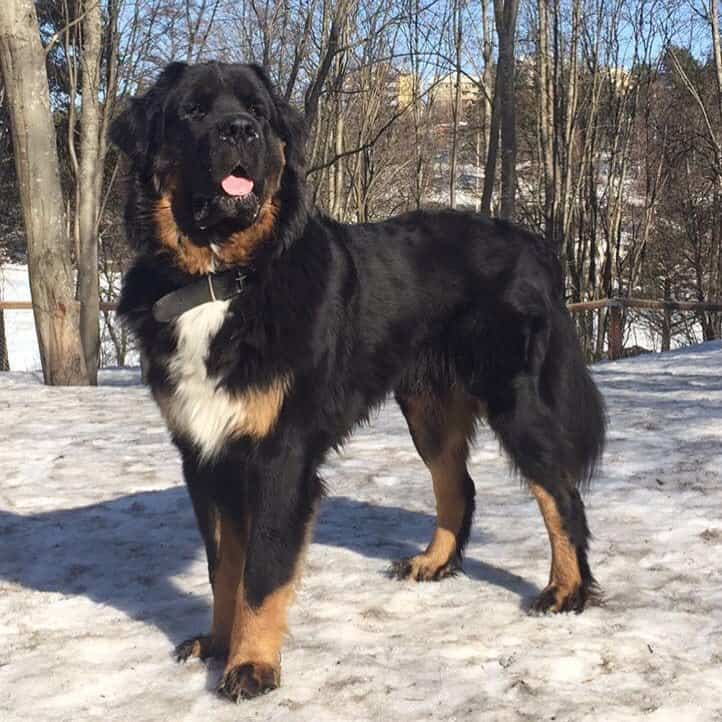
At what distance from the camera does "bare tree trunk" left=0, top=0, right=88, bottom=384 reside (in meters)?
9.29

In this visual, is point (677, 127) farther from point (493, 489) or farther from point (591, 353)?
point (493, 489)

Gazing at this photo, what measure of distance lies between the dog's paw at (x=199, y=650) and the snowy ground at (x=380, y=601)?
5 centimetres

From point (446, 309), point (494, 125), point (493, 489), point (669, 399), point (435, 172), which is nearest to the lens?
point (446, 309)

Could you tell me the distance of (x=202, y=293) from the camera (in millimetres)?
3184

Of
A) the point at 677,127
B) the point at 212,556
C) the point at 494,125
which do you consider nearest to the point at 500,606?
the point at 212,556

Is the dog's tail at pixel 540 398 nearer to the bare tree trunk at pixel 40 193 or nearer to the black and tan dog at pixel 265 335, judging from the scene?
the black and tan dog at pixel 265 335

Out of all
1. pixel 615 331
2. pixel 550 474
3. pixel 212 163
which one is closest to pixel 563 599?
pixel 550 474

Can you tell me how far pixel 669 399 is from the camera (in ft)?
27.2

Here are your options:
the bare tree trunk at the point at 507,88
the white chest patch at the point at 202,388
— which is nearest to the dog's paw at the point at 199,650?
the white chest patch at the point at 202,388

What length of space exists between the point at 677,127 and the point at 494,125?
590 inches

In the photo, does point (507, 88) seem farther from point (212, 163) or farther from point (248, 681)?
point (248, 681)

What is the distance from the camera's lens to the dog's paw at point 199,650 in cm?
324

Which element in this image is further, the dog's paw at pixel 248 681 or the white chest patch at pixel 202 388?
the white chest patch at pixel 202 388

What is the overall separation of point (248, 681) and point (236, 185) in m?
1.60
